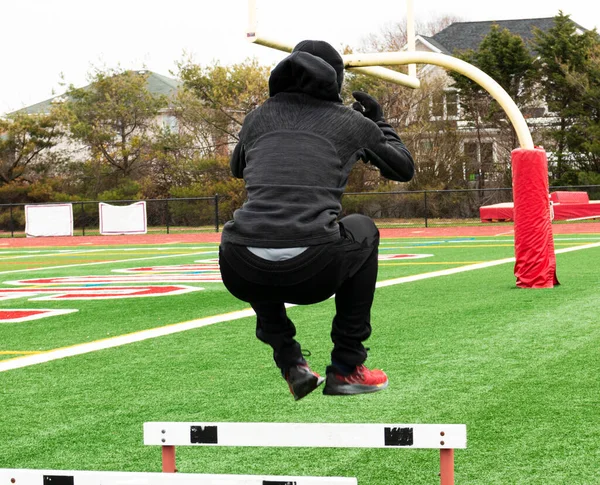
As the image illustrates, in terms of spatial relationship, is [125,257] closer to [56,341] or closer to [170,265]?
[170,265]

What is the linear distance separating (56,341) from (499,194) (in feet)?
93.7

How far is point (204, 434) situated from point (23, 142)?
4196 cm

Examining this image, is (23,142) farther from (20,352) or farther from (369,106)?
(369,106)

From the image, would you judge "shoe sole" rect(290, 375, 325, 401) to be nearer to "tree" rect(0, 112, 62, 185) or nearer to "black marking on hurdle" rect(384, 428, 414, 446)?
"black marking on hurdle" rect(384, 428, 414, 446)

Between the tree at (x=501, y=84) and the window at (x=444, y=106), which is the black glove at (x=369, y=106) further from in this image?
the window at (x=444, y=106)

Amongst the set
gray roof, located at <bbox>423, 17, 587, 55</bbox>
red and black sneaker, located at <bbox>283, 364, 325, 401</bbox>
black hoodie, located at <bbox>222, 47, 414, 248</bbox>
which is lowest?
red and black sneaker, located at <bbox>283, 364, 325, 401</bbox>

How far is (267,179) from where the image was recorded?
3797mm

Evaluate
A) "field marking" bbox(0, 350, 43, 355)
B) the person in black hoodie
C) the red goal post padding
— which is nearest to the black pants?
the person in black hoodie

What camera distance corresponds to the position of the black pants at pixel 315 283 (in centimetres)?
369

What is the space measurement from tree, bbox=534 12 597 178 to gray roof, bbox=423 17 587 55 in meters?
9.29

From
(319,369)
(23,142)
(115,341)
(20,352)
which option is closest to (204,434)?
(319,369)

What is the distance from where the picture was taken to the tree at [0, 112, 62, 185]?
4306 cm

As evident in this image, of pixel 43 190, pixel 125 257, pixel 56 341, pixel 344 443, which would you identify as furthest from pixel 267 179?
pixel 43 190

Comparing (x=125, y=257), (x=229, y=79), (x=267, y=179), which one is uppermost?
(x=229, y=79)
